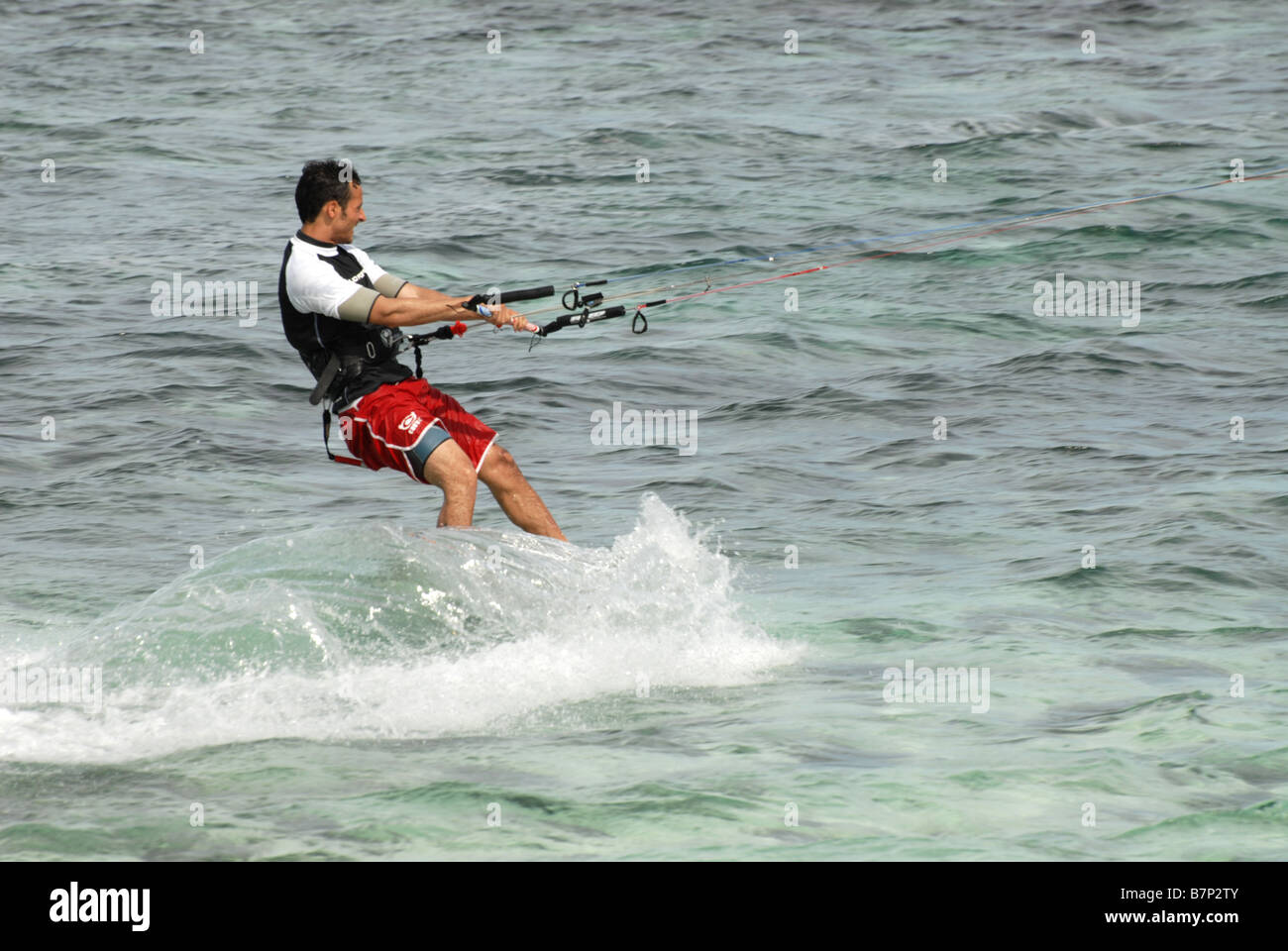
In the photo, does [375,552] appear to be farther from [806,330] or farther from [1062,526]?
[806,330]

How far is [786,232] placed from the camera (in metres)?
19.6

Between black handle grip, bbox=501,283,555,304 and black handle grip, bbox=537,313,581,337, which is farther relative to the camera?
black handle grip, bbox=537,313,581,337

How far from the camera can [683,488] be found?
11.9 m

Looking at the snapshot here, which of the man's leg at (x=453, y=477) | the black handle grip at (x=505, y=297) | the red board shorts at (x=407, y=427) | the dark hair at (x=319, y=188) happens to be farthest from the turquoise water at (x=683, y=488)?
the dark hair at (x=319, y=188)

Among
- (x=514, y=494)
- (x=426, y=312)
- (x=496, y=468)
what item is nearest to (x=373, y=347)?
(x=426, y=312)

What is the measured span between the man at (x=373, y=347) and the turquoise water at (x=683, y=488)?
344 millimetres

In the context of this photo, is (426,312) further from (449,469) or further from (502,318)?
(449,469)

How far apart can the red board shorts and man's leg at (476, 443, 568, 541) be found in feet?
0.23

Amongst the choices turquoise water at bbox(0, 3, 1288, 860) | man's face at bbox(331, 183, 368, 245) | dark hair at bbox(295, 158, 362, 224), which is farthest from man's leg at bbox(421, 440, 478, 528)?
dark hair at bbox(295, 158, 362, 224)

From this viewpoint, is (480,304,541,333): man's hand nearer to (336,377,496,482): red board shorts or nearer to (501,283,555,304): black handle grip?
(501,283,555,304): black handle grip

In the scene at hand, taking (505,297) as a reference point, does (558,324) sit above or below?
below

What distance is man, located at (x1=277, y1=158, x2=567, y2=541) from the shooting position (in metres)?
8.08

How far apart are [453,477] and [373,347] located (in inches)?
29.1
